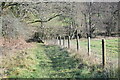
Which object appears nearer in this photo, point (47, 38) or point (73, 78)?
point (73, 78)

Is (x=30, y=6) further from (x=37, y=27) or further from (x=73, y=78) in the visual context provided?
(x=37, y=27)

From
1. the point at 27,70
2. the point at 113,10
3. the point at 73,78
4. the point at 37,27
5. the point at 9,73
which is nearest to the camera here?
the point at 73,78

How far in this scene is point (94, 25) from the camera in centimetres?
4319

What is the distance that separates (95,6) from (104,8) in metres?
1.95

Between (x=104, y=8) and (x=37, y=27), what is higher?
(x=104, y=8)

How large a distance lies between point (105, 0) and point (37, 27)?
14.0 meters

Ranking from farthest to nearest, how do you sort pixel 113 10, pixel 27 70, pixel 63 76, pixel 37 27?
pixel 113 10 → pixel 37 27 → pixel 27 70 → pixel 63 76

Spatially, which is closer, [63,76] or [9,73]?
[63,76]

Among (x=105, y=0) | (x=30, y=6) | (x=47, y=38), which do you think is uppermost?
(x=105, y=0)

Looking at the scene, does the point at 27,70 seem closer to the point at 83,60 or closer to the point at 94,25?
the point at 83,60

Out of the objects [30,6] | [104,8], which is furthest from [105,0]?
[30,6]

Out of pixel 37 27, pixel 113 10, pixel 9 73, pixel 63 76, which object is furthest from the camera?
pixel 113 10

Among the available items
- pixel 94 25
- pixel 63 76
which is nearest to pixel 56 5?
pixel 63 76

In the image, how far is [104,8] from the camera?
1684 inches
